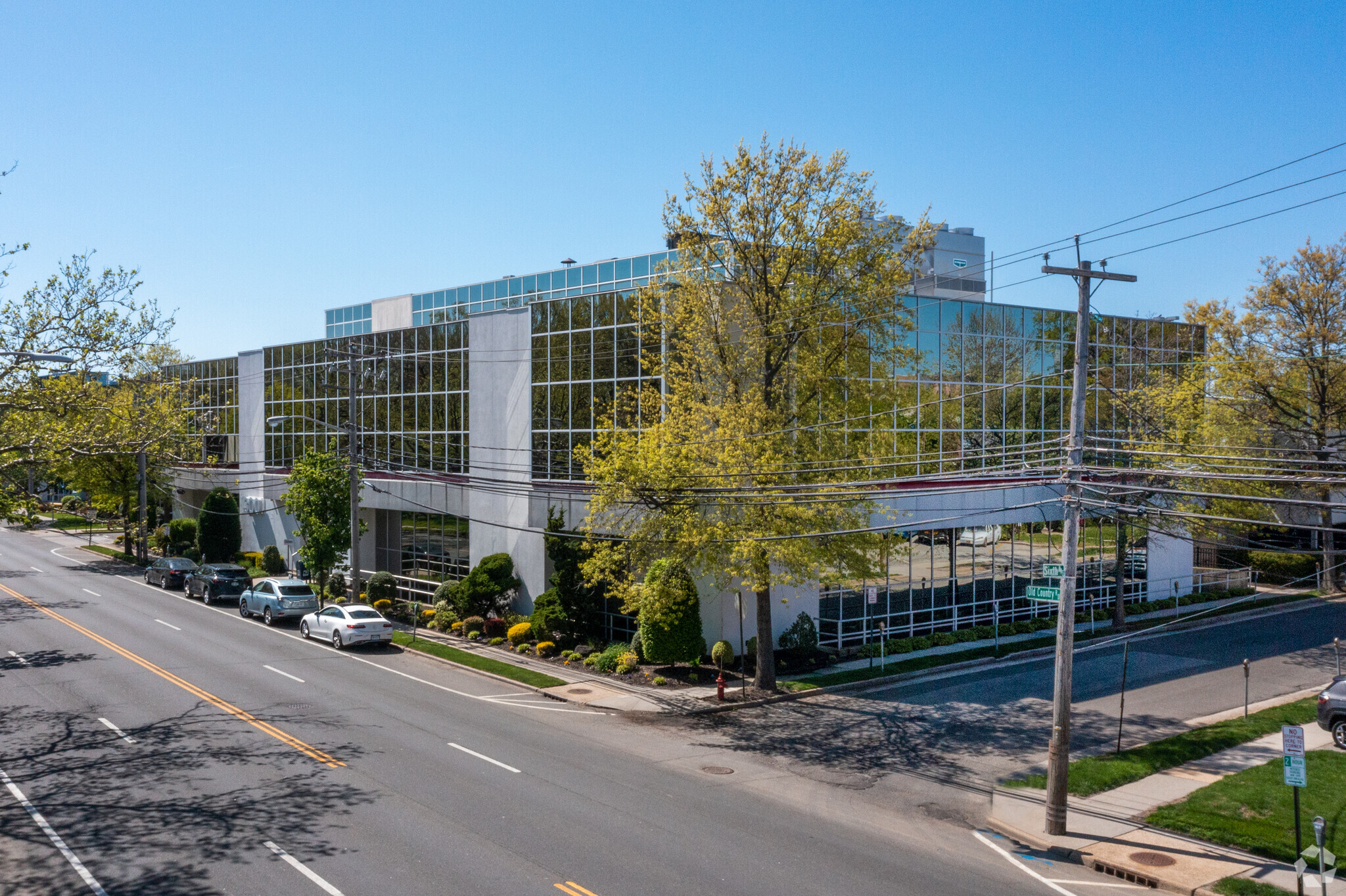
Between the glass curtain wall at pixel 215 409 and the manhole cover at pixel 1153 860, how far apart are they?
172ft

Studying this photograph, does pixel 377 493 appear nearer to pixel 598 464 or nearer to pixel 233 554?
pixel 233 554

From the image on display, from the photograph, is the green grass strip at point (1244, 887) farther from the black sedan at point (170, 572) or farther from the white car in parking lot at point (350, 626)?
the black sedan at point (170, 572)

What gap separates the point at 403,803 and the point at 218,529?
133 ft

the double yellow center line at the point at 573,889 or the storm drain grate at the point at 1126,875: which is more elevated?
the double yellow center line at the point at 573,889

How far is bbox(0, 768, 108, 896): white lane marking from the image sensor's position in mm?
11836

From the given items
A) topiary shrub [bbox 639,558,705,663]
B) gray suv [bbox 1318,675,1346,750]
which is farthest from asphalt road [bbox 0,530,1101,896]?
gray suv [bbox 1318,675,1346,750]

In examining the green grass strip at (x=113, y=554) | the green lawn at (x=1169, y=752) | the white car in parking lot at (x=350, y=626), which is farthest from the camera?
the green grass strip at (x=113, y=554)

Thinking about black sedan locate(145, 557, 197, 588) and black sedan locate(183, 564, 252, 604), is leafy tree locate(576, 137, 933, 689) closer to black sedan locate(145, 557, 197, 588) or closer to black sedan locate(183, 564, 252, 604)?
black sedan locate(183, 564, 252, 604)

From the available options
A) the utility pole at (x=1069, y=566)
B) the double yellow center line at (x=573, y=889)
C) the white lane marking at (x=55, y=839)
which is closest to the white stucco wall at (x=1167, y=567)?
the utility pole at (x=1069, y=566)

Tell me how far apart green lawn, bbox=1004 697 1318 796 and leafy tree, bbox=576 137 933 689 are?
6979 millimetres

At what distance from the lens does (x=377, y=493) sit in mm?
40250

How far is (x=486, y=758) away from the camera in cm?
1788

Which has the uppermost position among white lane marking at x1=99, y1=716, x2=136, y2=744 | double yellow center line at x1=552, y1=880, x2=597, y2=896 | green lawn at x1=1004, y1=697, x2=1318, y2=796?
double yellow center line at x1=552, y1=880, x2=597, y2=896

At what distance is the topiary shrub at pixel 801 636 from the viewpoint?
90.5 ft
